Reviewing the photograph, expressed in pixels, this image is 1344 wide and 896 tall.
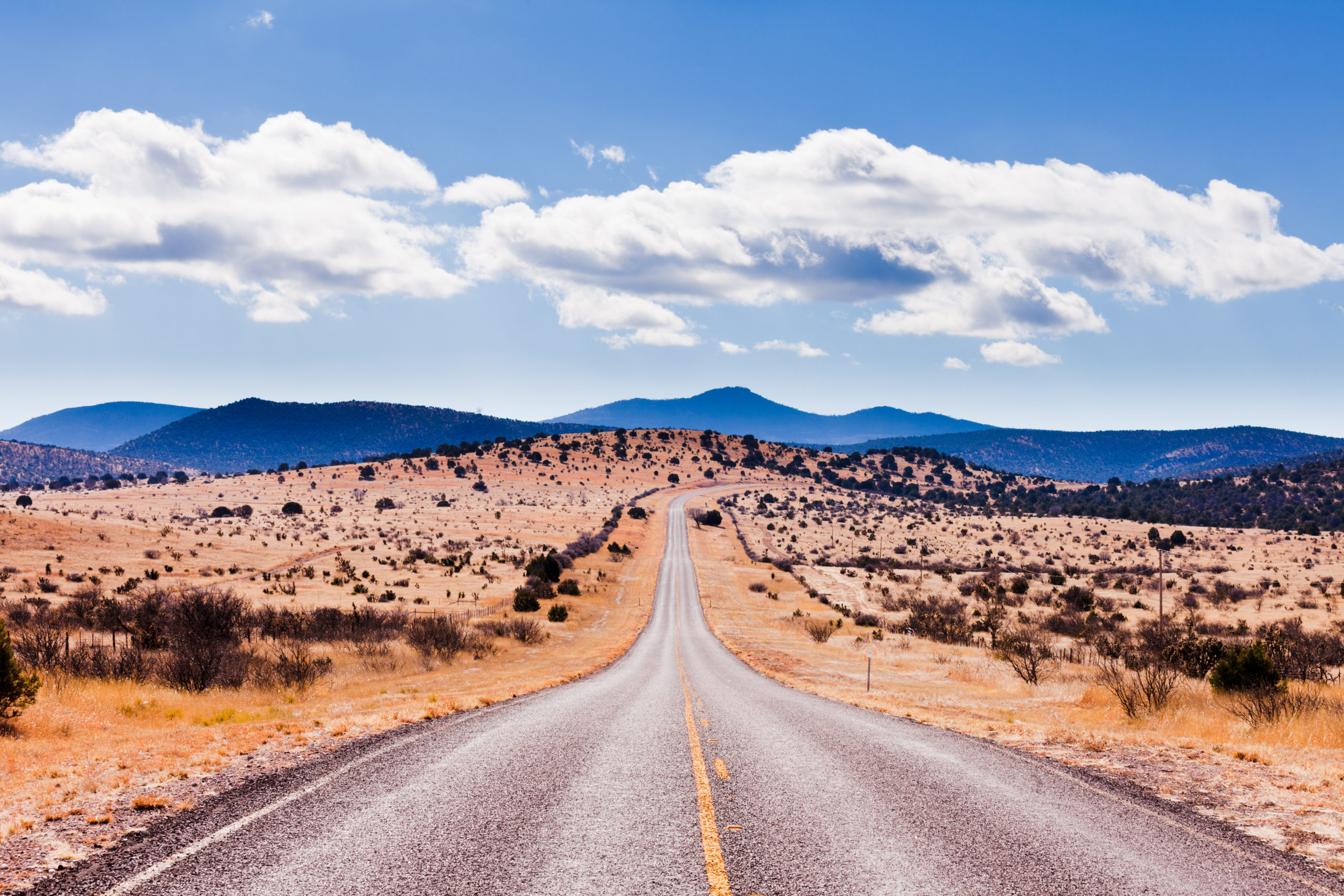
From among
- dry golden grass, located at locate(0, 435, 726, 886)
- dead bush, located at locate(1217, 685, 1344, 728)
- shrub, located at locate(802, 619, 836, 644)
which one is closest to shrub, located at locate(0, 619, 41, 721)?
dry golden grass, located at locate(0, 435, 726, 886)

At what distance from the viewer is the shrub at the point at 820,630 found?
41.2m

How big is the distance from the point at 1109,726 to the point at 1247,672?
5.52m

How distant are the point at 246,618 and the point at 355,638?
411cm

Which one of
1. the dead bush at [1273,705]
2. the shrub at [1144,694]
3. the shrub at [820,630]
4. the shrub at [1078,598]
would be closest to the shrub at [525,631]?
the shrub at [820,630]

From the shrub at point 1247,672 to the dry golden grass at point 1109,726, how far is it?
679 millimetres

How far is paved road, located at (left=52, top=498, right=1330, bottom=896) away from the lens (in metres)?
5.79

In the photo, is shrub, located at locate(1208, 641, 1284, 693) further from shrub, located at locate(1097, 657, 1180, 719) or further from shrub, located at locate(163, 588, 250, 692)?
shrub, located at locate(163, 588, 250, 692)

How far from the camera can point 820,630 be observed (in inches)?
1661

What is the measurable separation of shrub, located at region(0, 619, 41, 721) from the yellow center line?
11.1 m

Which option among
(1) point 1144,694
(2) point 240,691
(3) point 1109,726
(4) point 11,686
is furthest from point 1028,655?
(4) point 11,686

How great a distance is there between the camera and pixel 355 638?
29.8 meters

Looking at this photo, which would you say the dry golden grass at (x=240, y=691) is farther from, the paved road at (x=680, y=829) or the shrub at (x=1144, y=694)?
the shrub at (x=1144, y=694)

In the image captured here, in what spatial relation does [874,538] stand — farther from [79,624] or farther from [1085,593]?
[79,624]

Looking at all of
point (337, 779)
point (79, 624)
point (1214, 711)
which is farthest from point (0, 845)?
point (79, 624)
